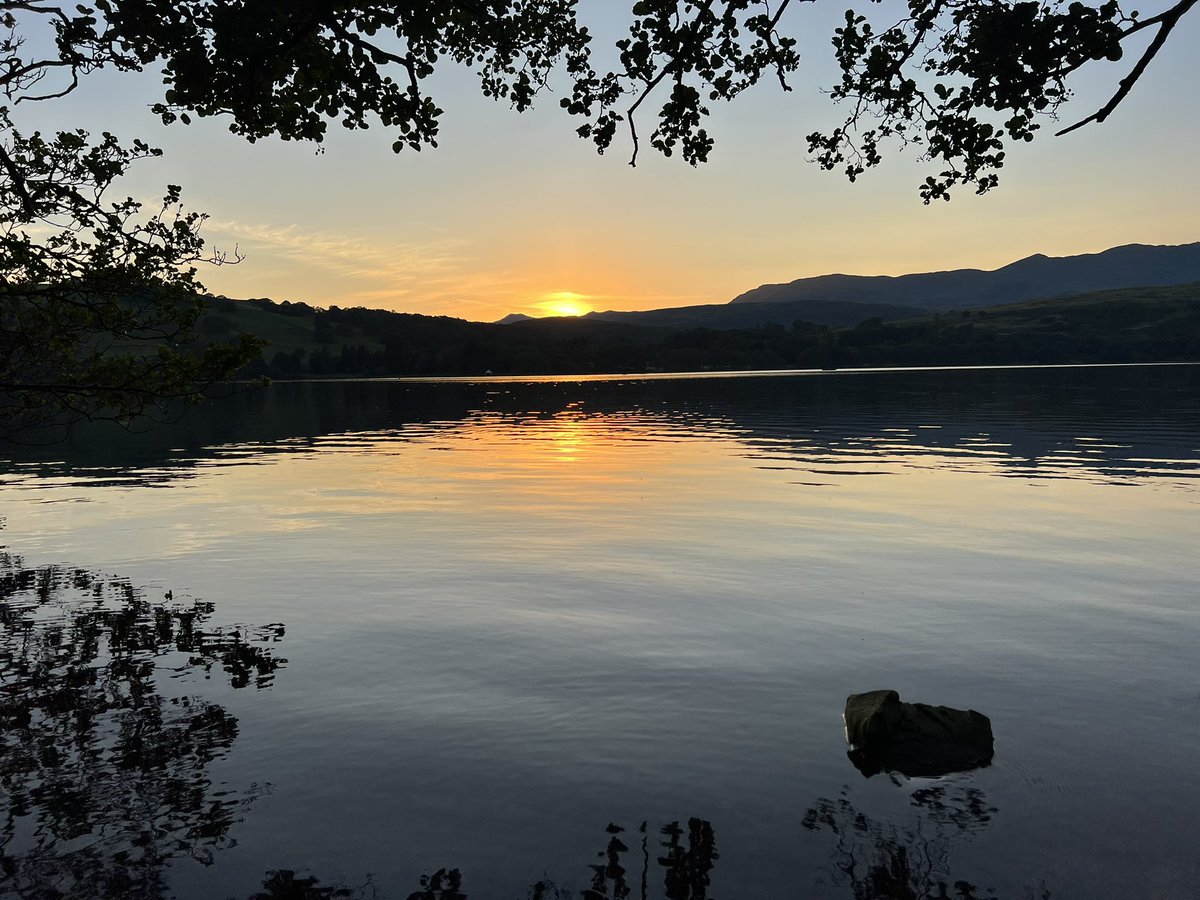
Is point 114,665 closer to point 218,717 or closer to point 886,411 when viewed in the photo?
point 218,717

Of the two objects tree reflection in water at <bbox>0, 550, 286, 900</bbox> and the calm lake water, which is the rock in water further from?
tree reflection in water at <bbox>0, 550, 286, 900</bbox>

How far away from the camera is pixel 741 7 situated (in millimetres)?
15094

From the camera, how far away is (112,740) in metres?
13.2

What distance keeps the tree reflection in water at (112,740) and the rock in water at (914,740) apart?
28.5 feet

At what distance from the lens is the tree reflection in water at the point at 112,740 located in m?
10.0

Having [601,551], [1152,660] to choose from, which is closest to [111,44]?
[601,551]

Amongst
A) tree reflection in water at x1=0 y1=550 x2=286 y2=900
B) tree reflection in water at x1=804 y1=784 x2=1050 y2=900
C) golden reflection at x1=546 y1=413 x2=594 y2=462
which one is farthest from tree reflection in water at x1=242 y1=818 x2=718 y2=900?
golden reflection at x1=546 y1=413 x2=594 y2=462

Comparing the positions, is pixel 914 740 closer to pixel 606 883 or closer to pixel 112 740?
pixel 606 883

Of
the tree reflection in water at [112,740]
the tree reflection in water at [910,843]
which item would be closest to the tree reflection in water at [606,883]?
the tree reflection in water at [112,740]

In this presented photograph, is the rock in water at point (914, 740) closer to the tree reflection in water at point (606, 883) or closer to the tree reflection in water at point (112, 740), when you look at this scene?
the tree reflection in water at point (606, 883)

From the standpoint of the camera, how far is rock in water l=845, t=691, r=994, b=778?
12.6 meters

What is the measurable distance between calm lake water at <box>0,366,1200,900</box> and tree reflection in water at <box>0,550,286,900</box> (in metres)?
0.06

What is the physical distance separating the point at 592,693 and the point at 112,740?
7607 millimetres

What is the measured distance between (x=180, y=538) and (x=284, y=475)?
2057 centimetres
